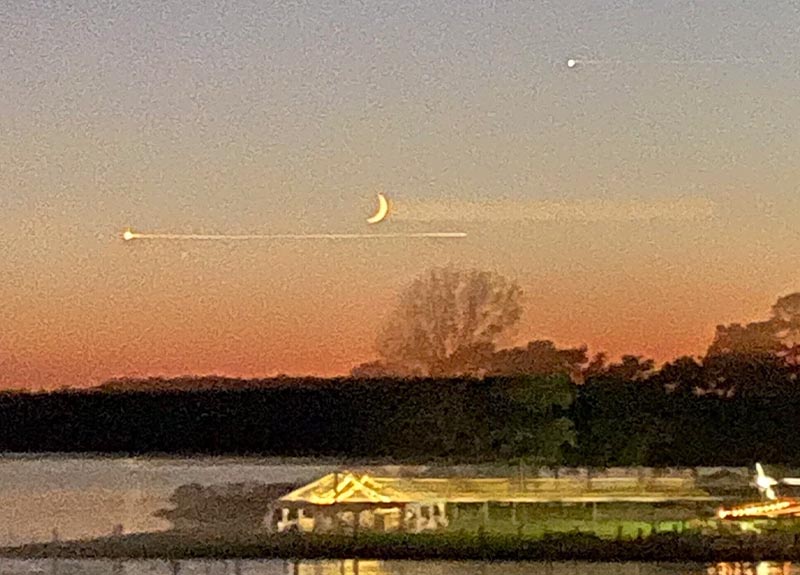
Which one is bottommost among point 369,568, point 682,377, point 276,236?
point 369,568

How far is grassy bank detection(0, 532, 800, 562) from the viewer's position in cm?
78

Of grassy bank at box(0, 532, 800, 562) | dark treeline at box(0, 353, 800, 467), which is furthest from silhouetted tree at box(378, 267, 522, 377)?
grassy bank at box(0, 532, 800, 562)

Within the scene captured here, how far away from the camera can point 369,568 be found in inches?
31.2

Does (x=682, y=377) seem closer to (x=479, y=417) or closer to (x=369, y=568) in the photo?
(x=479, y=417)

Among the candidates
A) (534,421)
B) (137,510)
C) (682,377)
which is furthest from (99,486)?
(682,377)

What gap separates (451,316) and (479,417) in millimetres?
72

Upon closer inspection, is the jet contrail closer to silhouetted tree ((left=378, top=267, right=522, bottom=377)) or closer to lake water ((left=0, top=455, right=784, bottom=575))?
silhouetted tree ((left=378, top=267, right=522, bottom=377))

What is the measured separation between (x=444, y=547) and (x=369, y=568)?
2.1 inches

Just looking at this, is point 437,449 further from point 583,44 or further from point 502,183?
point 583,44

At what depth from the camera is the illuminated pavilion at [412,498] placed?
0.79 metres

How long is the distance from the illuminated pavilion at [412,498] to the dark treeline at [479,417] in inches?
0.7

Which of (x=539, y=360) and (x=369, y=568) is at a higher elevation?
(x=539, y=360)

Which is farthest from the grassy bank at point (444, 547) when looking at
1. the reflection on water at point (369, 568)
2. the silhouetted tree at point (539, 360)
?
the silhouetted tree at point (539, 360)

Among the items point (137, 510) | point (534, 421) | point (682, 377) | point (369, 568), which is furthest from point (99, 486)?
point (682, 377)
